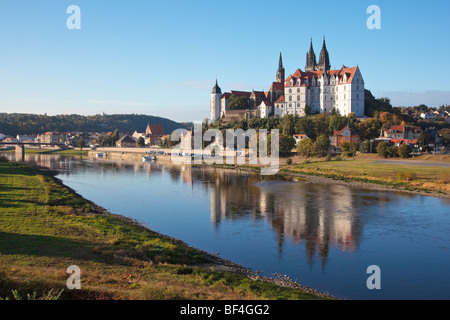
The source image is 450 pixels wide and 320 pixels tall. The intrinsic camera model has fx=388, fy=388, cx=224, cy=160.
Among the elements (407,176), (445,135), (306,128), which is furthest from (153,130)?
(407,176)

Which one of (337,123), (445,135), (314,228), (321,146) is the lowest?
(314,228)

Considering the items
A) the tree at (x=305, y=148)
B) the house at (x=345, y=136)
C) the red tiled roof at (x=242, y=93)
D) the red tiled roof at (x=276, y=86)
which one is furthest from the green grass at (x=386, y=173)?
the red tiled roof at (x=242, y=93)

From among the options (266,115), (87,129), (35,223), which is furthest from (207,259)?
(87,129)

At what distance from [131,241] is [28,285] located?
6832 mm

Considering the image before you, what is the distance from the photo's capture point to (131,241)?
16906 mm

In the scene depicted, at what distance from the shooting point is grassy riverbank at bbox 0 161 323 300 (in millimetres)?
10312

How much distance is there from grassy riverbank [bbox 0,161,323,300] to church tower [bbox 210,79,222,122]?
273 ft

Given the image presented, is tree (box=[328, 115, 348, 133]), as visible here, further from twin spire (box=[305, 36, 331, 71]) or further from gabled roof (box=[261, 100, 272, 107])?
twin spire (box=[305, 36, 331, 71])

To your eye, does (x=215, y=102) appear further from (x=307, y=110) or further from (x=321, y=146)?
(x=321, y=146)

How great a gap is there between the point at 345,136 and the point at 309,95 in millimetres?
20438

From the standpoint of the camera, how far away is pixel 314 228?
22125 millimetres

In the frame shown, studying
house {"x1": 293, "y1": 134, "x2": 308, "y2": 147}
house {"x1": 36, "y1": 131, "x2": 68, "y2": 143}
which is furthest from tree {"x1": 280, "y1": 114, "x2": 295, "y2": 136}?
house {"x1": 36, "y1": 131, "x2": 68, "y2": 143}

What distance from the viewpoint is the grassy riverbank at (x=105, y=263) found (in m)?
10.3

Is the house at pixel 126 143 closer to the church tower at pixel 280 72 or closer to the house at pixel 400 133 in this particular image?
the church tower at pixel 280 72
